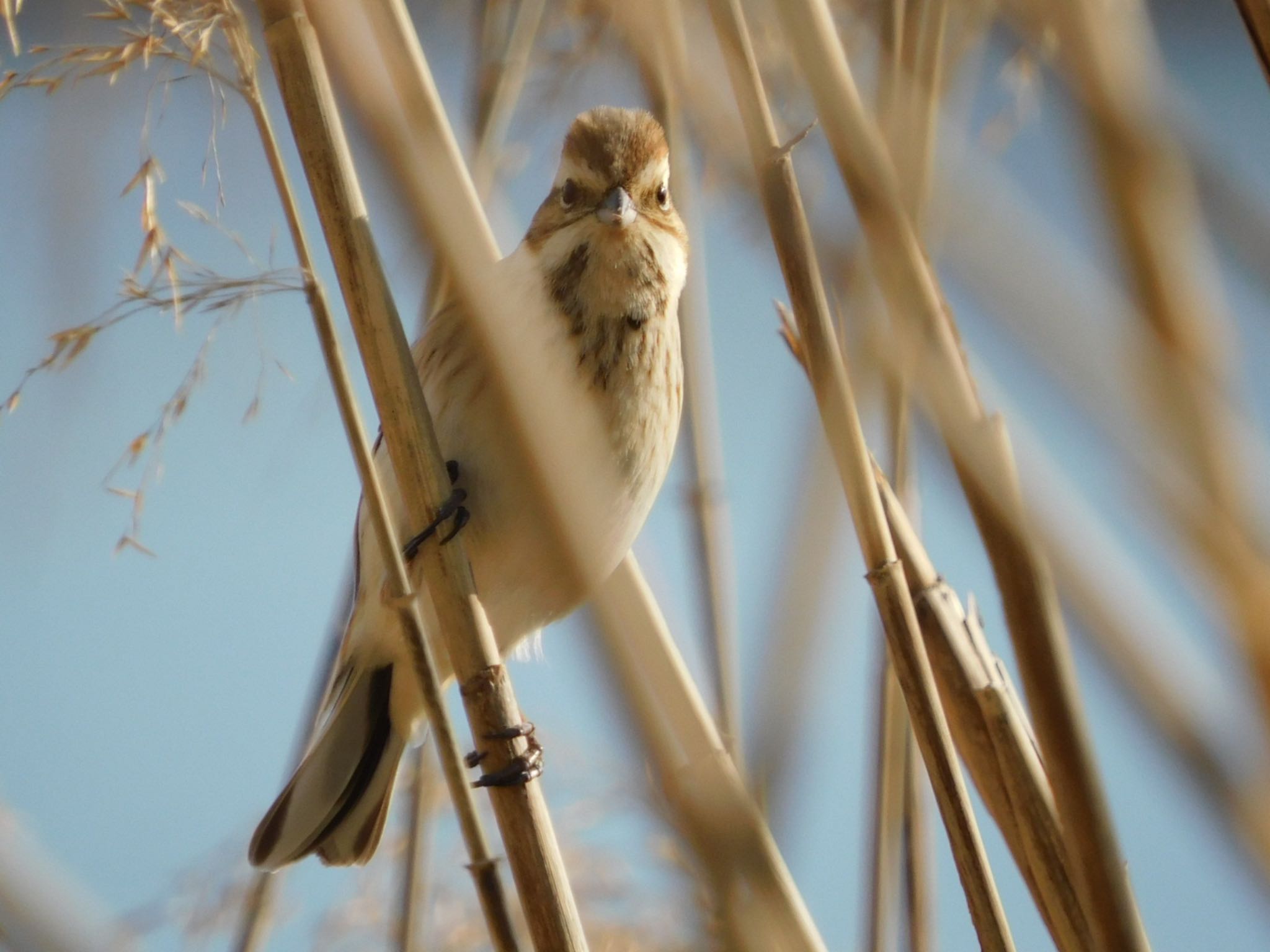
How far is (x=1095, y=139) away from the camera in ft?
3.53

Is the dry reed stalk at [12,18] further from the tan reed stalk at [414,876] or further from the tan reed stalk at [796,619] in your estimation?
the tan reed stalk at [414,876]

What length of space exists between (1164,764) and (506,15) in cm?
139

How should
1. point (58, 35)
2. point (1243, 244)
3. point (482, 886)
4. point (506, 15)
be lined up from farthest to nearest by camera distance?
point (506, 15)
point (58, 35)
point (1243, 244)
point (482, 886)

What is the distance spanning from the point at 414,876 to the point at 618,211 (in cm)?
99

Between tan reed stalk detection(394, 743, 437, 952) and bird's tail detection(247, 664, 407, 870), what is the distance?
0.20 m

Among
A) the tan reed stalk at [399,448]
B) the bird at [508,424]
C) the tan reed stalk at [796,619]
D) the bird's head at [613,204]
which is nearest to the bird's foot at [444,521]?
the tan reed stalk at [399,448]

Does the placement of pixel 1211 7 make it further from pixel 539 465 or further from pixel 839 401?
pixel 539 465

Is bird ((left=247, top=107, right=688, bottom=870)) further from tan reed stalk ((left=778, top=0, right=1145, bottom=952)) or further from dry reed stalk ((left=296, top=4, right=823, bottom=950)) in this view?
tan reed stalk ((left=778, top=0, right=1145, bottom=952))

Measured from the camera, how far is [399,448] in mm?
1192

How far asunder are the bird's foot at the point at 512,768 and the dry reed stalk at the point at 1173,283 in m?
0.59

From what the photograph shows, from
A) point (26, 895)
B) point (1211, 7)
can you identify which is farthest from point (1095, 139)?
point (26, 895)

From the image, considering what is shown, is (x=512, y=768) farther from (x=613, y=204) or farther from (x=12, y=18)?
(x=613, y=204)

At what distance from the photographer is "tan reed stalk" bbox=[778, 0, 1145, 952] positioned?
3.46ft

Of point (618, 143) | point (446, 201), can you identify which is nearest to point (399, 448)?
point (446, 201)
